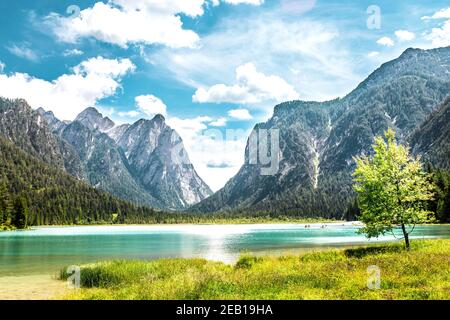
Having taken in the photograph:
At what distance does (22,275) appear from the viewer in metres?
44.0

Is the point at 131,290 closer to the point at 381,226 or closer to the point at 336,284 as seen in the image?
the point at 336,284

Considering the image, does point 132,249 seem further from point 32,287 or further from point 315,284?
point 315,284

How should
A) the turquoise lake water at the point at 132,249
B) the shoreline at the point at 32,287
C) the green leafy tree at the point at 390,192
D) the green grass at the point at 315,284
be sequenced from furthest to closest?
1. the turquoise lake water at the point at 132,249
2. the green leafy tree at the point at 390,192
3. the shoreline at the point at 32,287
4. the green grass at the point at 315,284

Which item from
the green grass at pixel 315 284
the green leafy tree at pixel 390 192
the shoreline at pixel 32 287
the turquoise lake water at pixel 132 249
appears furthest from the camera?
the turquoise lake water at pixel 132 249

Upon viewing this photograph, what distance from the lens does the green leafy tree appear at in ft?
148

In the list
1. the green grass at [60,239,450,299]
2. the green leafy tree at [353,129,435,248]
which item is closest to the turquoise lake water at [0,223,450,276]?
the green leafy tree at [353,129,435,248]

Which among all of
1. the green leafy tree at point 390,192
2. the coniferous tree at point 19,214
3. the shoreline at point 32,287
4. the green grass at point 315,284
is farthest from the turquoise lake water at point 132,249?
the coniferous tree at point 19,214

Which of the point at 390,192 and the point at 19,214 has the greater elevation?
the point at 390,192

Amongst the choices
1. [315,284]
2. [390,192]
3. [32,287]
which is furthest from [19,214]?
[315,284]

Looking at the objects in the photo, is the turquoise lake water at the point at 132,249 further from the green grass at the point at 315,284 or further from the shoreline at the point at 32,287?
the green grass at the point at 315,284

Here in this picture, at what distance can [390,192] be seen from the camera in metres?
45.7

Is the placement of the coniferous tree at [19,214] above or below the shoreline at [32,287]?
above

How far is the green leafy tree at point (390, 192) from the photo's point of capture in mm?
45156
